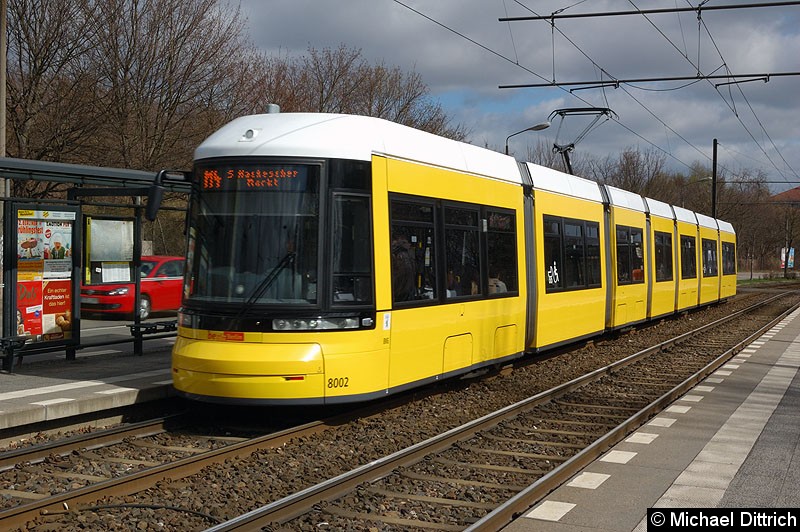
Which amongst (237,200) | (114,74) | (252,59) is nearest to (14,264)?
(237,200)

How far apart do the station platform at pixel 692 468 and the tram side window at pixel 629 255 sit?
681 cm

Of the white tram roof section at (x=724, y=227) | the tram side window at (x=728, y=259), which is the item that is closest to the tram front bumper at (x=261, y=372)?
the white tram roof section at (x=724, y=227)

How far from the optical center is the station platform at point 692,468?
634 cm

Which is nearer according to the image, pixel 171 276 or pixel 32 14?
pixel 32 14

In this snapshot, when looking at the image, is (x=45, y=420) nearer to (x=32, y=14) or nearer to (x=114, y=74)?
(x=32, y=14)

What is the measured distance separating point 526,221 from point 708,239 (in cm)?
1875

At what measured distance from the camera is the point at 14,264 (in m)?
11.6

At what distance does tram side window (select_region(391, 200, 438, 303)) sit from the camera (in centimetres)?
971

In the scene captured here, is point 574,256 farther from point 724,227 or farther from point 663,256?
point 724,227

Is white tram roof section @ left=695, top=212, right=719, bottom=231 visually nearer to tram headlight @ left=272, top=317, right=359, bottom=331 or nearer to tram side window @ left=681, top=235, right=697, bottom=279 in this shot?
tram side window @ left=681, top=235, right=697, bottom=279

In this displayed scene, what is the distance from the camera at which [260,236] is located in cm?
890

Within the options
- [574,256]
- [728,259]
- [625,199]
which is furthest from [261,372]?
[728,259]

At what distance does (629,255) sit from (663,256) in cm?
383

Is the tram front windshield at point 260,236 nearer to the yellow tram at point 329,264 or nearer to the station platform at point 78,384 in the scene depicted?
the yellow tram at point 329,264
